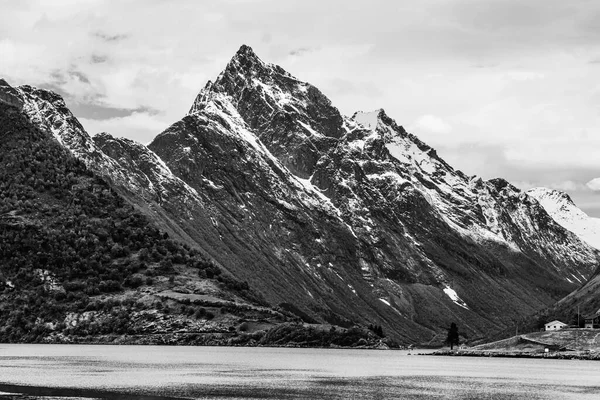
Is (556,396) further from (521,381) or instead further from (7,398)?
(7,398)

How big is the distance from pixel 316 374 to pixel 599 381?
53.0 metres

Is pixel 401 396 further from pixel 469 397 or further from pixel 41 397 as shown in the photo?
pixel 41 397

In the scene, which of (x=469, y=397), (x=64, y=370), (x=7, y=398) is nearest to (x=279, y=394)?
(x=469, y=397)

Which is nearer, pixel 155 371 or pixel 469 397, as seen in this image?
pixel 469 397

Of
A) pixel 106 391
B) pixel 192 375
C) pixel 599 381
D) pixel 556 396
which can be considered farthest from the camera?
pixel 599 381

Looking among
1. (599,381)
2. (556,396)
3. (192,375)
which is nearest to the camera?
(556,396)

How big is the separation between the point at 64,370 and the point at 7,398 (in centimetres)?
5434

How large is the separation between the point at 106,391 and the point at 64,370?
136 feet

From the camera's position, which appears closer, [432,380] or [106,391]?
[106,391]

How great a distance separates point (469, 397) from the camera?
5787 inches

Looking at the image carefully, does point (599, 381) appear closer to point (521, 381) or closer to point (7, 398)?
point (521, 381)

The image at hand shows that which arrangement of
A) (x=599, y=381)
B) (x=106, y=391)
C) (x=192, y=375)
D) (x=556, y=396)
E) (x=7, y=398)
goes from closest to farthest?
(x=7, y=398) → (x=106, y=391) → (x=556, y=396) → (x=192, y=375) → (x=599, y=381)

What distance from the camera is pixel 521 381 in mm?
189375

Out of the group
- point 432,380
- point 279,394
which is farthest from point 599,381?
point 279,394
